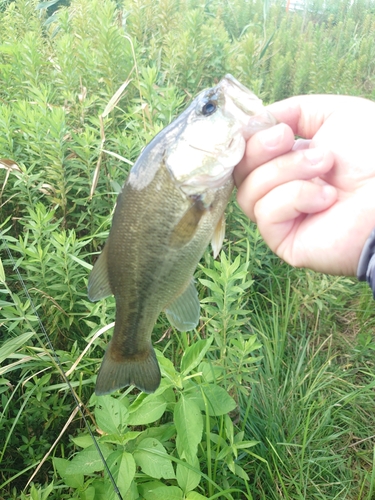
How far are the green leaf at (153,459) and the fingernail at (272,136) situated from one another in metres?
1.18

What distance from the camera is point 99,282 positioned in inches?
57.4

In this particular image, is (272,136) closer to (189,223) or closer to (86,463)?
(189,223)

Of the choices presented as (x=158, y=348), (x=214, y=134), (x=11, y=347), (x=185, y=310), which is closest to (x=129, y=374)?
(x=185, y=310)

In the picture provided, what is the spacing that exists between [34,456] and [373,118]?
2060 millimetres

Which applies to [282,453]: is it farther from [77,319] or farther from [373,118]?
[373,118]

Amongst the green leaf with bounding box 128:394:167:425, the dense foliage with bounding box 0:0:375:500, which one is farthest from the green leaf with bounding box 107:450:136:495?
the green leaf with bounding box 128:394:167:425

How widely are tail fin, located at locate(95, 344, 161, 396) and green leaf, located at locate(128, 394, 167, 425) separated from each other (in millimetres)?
172

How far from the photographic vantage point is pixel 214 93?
53.2 inches

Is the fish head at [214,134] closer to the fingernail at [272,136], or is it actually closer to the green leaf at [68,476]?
the fingernail at [272,136]

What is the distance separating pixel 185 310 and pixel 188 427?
445 mm

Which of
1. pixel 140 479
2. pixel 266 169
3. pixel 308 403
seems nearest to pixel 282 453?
pixel 308 403

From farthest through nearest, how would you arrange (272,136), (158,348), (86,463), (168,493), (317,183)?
(158,348)
(86,463)
(168,493)
(317,183)
(272,136)

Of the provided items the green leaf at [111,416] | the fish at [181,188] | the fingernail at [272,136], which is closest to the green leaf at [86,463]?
the green leaf at [111,416]

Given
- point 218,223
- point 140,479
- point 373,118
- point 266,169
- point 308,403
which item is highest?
point 373,118
